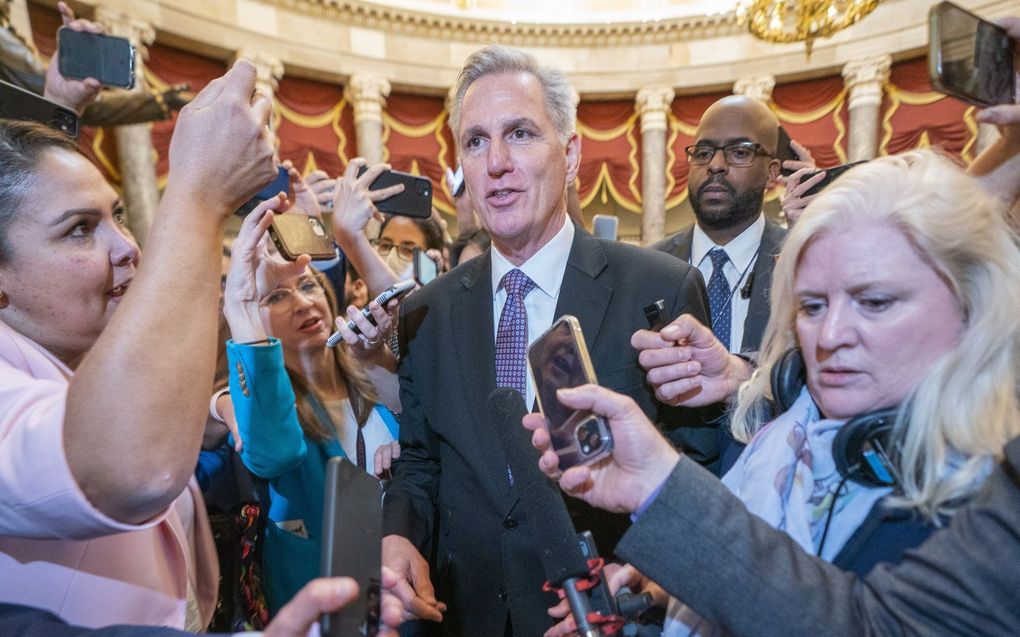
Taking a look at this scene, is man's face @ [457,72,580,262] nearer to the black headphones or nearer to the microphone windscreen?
the microphone windscreen

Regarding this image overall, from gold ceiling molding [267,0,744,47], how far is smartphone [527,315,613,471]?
10554 mm

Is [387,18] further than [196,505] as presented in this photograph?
Yes

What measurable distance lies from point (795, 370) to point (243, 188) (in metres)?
1.01

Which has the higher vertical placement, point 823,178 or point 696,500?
point 823,178

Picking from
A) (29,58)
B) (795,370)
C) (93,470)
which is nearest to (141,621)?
(93,470)

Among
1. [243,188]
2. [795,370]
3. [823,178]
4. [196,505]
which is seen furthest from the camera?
[823,178]

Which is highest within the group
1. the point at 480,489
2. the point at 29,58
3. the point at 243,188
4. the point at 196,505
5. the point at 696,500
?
the point at 29,58

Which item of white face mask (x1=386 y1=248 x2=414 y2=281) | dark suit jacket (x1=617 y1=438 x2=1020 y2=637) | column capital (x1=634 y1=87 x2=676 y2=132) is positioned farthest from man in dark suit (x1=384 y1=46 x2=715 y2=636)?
column capital (x1=634 y1=87 x2=676 y2=132)

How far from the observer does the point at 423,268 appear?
2777mm

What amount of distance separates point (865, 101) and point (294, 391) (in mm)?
10870

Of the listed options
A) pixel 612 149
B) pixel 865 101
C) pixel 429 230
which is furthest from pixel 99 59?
pixel 865 101

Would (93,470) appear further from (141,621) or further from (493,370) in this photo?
(493,370)

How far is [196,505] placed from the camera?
4.10 ft

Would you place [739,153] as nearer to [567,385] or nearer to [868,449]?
[868,449]
